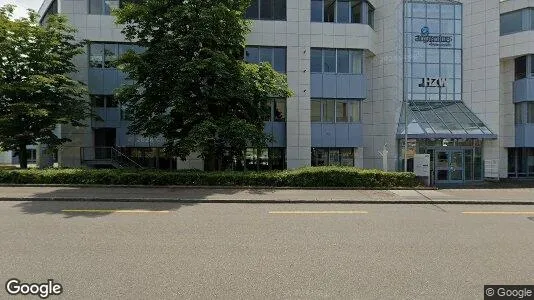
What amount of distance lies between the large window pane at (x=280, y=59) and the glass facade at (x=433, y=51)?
8.81 meters

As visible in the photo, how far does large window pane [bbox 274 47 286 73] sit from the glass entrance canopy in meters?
8.74

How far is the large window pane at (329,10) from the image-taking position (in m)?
23.3

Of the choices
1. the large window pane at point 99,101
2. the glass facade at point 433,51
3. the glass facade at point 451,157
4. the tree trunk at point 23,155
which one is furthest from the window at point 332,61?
the tree trunk at point 23,155

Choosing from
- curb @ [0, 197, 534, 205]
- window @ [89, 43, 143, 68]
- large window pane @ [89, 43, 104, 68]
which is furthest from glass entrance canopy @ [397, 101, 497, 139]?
large window pane @ [89, 43, 104, 68]

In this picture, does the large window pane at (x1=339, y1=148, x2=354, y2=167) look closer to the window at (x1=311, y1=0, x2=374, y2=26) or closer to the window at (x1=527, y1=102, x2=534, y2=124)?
the window at (x1=311, y1=0, x2=374, y2=26)

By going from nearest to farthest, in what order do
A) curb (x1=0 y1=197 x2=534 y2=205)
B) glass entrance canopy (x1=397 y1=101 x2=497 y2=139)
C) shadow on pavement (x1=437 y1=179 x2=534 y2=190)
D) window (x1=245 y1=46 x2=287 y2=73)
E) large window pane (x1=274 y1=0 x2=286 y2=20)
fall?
curb (x1=0 y1=197 x2=534 y2=205), shadow on pavement (x1=437 y1=179 x2=534 y2=190), window (x1=245 y1=46 x2=287 y2=73), large window pane (x1=274 y1=0 x2=286 y2=20), glass entrance canopy (x1=397 y1=101 x2=497 y2=139)

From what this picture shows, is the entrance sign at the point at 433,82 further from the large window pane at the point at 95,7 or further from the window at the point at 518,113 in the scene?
the large window pane at the point at 95,7

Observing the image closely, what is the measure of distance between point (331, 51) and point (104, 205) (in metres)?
17.0

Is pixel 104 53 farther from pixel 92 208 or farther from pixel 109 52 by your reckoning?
pixel 92 208

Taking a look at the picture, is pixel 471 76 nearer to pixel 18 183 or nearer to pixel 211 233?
pixel 211 233

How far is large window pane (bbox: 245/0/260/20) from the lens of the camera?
22484 mm

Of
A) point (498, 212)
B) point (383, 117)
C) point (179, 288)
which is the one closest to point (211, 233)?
point (179, 288)

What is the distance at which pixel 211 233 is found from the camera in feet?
25.5

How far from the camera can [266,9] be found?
22.7 meters
